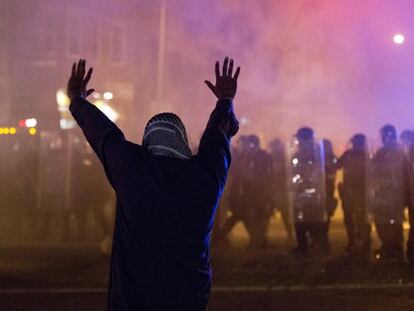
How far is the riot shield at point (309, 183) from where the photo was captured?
684 cm

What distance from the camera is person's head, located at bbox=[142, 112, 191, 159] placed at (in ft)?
6.38

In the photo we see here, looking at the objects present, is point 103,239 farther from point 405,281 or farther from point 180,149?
point 180,149

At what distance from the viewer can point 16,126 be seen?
29.6 feet

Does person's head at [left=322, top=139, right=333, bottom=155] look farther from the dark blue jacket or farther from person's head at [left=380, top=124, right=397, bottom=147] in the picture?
the dark blue jacket

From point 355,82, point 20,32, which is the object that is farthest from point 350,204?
point 20,32

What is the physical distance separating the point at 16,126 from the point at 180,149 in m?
7.47

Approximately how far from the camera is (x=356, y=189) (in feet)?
22.5

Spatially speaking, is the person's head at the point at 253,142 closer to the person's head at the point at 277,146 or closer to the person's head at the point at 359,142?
the person's head at the point at 277,146

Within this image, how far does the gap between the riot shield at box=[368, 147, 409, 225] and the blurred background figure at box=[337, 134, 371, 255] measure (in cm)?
8

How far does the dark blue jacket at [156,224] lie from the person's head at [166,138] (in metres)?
0.04

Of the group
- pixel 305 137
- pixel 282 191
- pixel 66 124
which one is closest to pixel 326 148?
pixel 305 137

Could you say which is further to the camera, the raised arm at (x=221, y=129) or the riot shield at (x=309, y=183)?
the riot shield at (x=309, y=183)

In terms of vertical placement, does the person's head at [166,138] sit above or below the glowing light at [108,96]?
below

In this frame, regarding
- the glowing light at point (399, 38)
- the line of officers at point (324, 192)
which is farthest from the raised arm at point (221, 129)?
the glowing light at point (399, 38)
